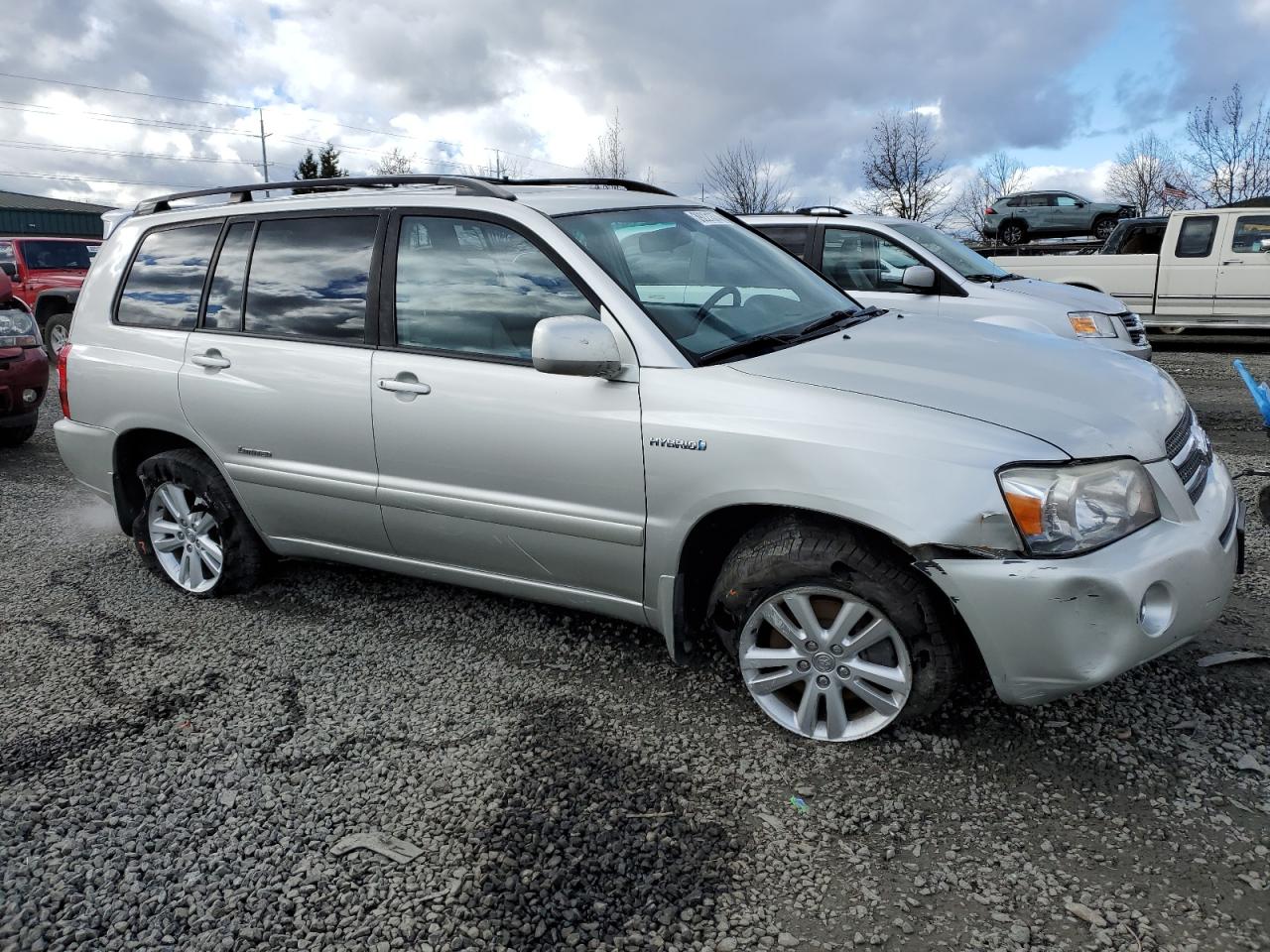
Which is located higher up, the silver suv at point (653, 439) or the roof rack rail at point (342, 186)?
the roof rack rail at point (342, 186)

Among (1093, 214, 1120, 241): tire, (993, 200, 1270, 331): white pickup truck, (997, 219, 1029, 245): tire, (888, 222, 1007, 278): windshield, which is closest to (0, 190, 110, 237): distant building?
(997, 219, 1029, 245): tire

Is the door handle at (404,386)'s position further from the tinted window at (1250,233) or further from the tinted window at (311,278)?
the tinted window at (1250,233)

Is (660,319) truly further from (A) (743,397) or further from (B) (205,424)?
(B) (205,424)

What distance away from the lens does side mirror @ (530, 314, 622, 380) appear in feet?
9.85

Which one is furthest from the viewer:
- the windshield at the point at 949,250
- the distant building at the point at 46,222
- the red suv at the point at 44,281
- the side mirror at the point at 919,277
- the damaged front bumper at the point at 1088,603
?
the distant building at the point at 46,222

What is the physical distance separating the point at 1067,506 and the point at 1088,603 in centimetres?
26

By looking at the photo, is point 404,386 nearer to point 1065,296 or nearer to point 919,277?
point 919,277

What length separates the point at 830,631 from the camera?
2934 mm

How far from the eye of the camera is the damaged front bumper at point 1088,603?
8.39 feet

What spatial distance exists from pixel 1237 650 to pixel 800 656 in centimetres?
169

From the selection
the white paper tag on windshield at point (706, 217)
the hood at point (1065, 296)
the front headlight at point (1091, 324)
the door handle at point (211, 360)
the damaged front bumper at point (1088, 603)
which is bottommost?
the damaged front bumper at point (1088, 603)

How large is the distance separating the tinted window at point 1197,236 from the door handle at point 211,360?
42.1 ft

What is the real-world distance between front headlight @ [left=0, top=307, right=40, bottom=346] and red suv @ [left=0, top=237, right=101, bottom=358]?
6258 mm

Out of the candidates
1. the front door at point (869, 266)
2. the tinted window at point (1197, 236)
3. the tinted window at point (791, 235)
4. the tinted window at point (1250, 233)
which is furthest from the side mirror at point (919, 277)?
the tinted window at point (1250, 233)
